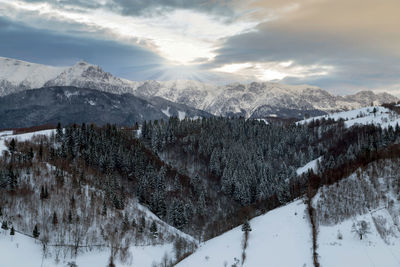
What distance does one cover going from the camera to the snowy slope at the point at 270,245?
209 ft

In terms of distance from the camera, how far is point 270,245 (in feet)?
226

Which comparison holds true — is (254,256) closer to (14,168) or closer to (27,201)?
(27,201)

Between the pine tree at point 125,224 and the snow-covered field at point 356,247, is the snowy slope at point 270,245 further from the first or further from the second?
the pine tree at point 125,224

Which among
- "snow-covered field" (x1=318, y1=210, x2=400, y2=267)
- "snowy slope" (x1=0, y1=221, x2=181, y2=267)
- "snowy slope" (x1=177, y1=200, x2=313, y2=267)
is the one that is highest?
"snow-covered field" (x1=318, y1=210, x2=400, y2=267)

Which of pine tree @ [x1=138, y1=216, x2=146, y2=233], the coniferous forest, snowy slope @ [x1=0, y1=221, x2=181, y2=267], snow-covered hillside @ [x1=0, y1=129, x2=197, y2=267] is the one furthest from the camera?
pine tree @ [x1=138, y1=216, x2=146, y2=233]

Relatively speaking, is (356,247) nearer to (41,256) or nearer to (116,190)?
(41,256)

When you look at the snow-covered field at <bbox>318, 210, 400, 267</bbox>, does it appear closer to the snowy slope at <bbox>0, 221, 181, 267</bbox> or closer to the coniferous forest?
the coniferous forest

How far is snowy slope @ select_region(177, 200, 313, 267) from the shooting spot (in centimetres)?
6369

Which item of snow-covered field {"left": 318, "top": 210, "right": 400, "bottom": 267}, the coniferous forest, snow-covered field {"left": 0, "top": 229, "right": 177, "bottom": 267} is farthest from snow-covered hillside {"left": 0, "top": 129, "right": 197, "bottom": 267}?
snow-covered field {"left": 318, "top": 210, "right": 400, "bottom": 267}

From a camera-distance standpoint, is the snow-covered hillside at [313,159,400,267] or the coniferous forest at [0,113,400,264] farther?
the coniferous forest at [0,113,400,264]

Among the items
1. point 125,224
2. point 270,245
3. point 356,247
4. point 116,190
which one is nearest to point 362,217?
point 356,247

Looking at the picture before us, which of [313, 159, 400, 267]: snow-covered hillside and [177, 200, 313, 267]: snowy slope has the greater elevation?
[313, 159, 400, 267]: snow-covered hillside

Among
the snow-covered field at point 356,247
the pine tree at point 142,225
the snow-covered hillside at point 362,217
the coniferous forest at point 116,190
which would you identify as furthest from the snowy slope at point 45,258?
the snow-covered hillside at point 362,217

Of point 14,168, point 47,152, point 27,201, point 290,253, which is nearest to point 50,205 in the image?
point 27,201
